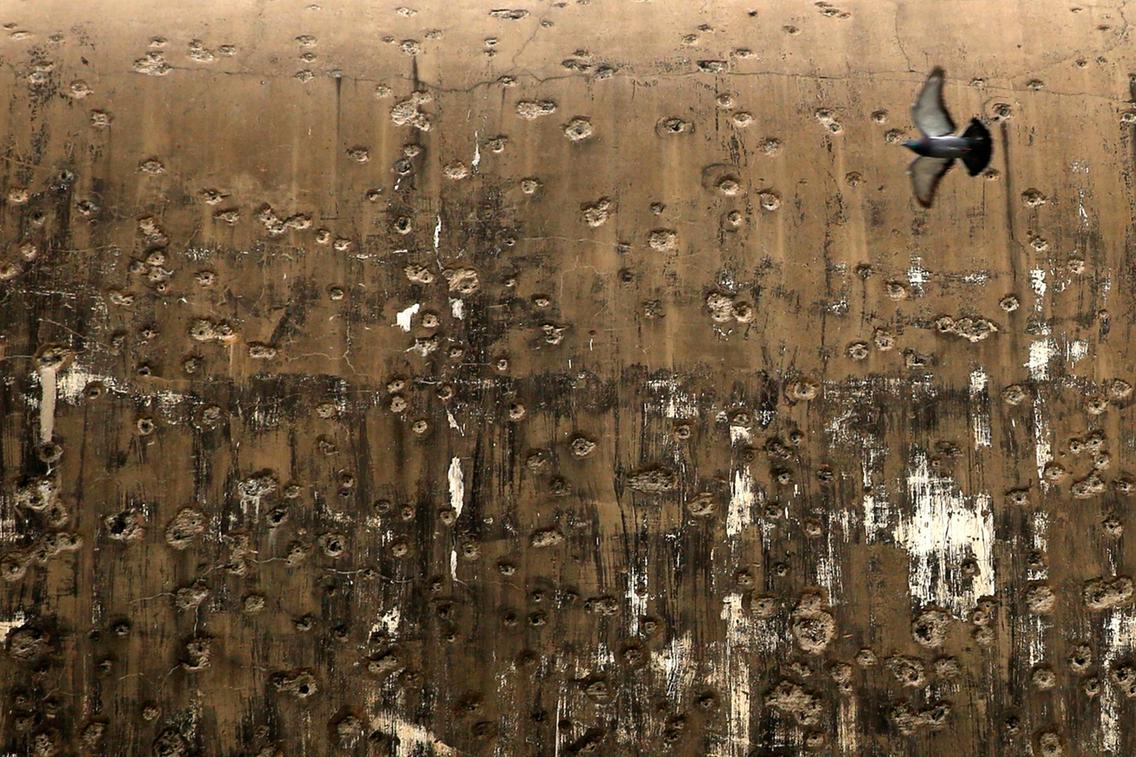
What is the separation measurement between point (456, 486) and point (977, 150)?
12.8 ft

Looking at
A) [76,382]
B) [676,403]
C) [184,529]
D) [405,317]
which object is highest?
[405,317]

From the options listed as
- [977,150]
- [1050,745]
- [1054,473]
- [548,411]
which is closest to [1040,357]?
[1054,473]

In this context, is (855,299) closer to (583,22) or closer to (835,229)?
(835,229)

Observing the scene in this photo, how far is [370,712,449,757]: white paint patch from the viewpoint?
4.59m

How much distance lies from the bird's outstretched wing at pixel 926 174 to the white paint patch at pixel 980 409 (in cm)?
112

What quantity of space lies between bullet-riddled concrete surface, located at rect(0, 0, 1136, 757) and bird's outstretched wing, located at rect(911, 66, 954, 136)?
0.28 feet

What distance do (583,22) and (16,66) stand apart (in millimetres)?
3632

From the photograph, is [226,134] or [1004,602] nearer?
[1004,602]

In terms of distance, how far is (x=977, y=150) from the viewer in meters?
5.10

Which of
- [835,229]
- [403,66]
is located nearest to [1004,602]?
[835,229]

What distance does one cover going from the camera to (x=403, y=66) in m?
5.21

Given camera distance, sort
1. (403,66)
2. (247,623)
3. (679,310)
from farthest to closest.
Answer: (403,66) → (679,310) → (247,623)

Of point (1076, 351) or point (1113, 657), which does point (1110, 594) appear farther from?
point (1076, 351)

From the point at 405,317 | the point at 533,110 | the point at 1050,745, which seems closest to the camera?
the point at 1050,745
